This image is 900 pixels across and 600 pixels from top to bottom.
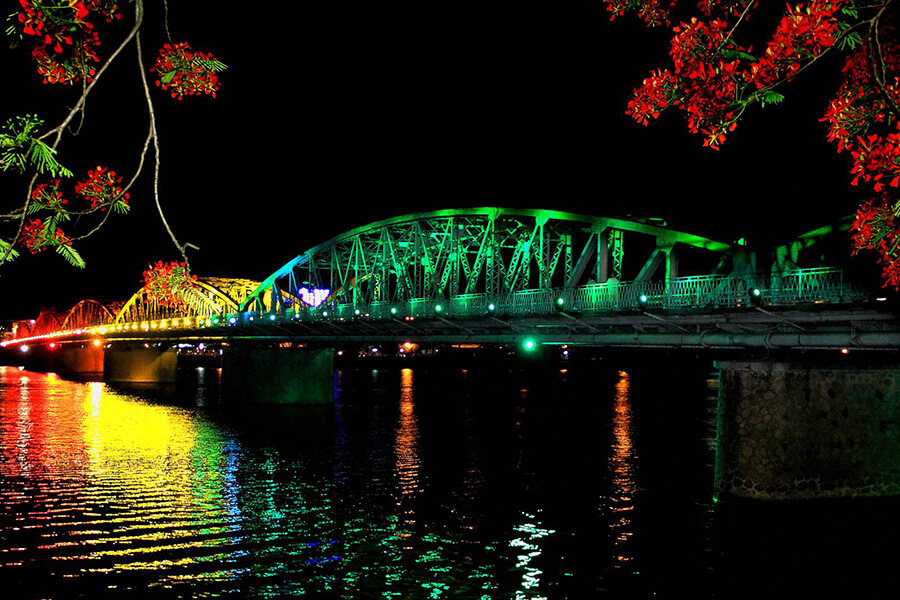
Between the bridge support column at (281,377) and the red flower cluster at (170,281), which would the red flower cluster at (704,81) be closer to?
the red flower cluster at (170,281)

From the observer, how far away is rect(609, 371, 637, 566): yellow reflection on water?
942 inches

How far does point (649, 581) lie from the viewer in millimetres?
20203

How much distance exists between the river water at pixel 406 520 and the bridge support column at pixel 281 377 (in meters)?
21.2

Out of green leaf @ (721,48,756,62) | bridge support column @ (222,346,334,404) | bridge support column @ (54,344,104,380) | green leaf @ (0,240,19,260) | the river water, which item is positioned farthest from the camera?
bridge support column @ (54,344,104,380)

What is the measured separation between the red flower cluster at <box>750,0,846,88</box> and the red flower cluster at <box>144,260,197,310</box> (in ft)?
21.9

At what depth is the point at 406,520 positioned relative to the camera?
26.8 metres

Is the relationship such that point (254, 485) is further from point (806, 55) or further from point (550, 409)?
point (550, 409)

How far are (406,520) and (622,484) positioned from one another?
32.5 ft

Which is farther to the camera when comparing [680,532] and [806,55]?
[680,532]

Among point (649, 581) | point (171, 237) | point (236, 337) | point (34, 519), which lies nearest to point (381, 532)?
point (649, 581)

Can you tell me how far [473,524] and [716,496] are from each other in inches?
326

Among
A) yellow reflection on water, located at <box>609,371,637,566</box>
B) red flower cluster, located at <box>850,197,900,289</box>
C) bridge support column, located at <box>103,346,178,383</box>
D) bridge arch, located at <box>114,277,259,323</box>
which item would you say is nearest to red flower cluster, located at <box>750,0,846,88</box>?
red flower cluster, located at <box>850,197,900,289</box>

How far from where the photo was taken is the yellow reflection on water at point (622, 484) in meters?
23.9

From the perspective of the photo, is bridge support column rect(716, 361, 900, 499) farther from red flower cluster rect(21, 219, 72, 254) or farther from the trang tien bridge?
red flower cluster rect(21, 219, 72, 254)
